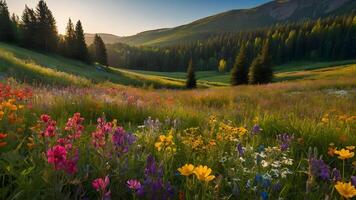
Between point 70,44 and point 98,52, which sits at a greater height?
point 70,44

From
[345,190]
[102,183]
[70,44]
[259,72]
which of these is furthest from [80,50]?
[345,190]

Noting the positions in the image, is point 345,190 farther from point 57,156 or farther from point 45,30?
point 45,30

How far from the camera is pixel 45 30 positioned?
62.0 m

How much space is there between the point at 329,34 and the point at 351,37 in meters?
8.16

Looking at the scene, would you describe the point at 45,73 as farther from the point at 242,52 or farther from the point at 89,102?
the point at 242,52

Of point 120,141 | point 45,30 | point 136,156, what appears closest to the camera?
point 120,141

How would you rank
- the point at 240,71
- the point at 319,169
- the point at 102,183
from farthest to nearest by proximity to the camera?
the point at 240,71, the point at 319,169, the point at 102,183

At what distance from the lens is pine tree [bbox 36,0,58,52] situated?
202 feet

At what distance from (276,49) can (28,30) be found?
98921mm

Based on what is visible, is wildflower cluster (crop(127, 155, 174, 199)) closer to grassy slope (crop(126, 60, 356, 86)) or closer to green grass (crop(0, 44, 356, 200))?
green grass (crop(0, 44, 356, 200))

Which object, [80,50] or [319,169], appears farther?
[80,50]

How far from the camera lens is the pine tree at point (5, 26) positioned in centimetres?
5764

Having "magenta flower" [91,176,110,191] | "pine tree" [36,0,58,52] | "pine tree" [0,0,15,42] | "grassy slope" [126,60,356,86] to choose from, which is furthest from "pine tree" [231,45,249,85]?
"magenta flower" [91,176,110,191]

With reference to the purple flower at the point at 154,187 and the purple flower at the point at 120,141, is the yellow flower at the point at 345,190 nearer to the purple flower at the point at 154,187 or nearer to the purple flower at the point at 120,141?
the purple flower at the point at 154,187
